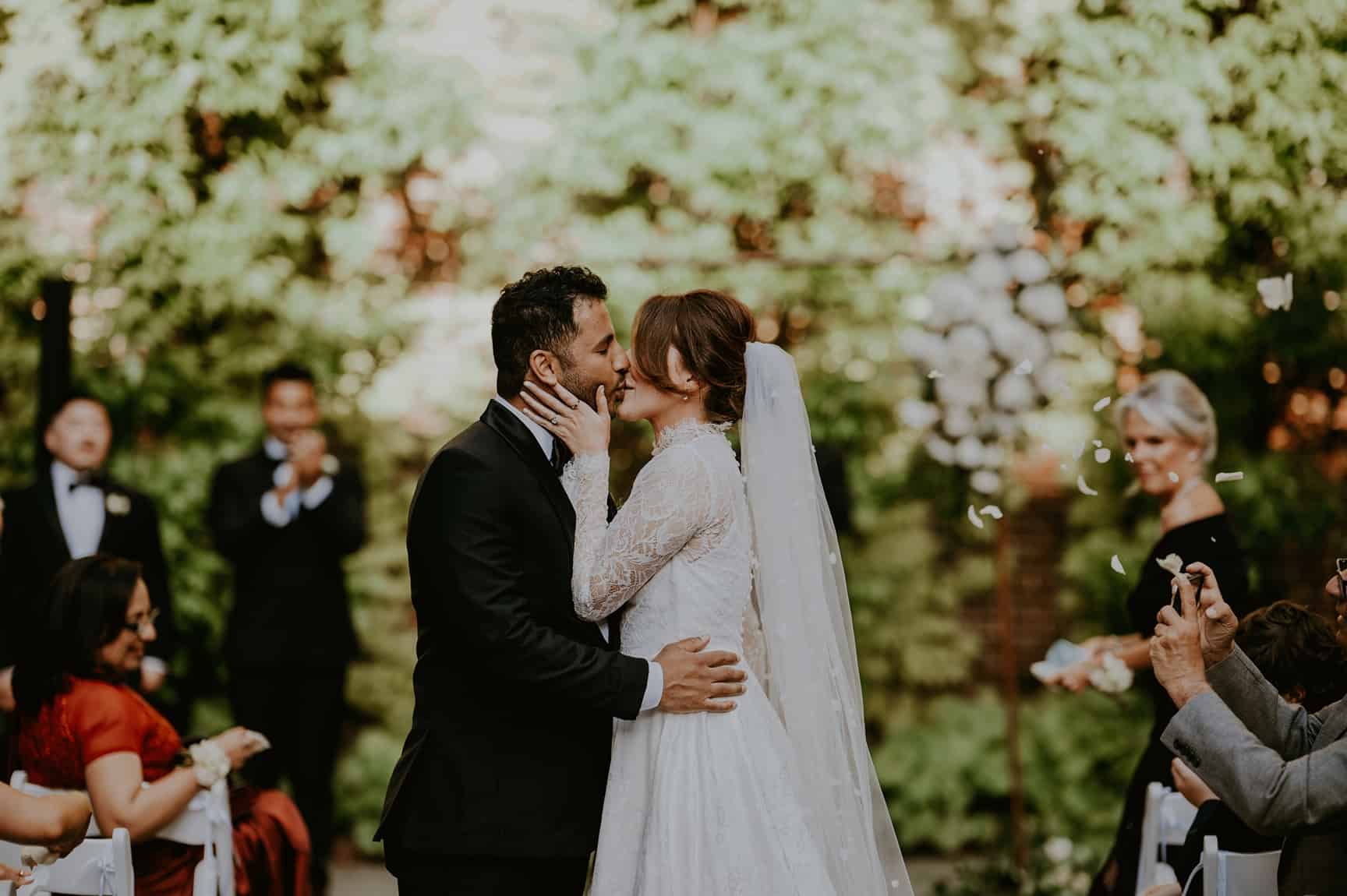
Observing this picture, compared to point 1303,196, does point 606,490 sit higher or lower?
lower

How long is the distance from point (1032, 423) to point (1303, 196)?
145cm

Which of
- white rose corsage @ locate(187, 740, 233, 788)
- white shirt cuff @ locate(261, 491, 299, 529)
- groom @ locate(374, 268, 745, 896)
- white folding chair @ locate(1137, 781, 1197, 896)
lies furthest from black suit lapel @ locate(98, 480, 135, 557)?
white folding chair @ locate(1137, 781, 1197, 896)

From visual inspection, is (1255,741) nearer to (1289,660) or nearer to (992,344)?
(1289,660)

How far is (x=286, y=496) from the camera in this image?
571 centimetres

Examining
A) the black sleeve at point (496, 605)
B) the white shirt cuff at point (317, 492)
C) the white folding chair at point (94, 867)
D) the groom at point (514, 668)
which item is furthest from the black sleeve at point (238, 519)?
the black sleeve at point (496, 605)

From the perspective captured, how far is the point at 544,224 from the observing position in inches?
277

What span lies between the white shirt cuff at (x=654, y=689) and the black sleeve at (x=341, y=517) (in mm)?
2958

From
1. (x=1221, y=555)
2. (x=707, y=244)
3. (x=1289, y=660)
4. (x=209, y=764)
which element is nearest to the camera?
(x=1289, y=660)

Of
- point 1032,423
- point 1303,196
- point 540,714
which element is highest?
point 1303,196

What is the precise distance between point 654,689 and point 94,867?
4.10ft

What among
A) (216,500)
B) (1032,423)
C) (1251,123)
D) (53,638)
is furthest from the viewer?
(1032,423)

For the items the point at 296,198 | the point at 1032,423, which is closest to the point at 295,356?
the point at 296,198

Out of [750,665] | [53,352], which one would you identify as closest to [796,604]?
[750,665]

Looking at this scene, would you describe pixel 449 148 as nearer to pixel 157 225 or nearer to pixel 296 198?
pixel 296 198
